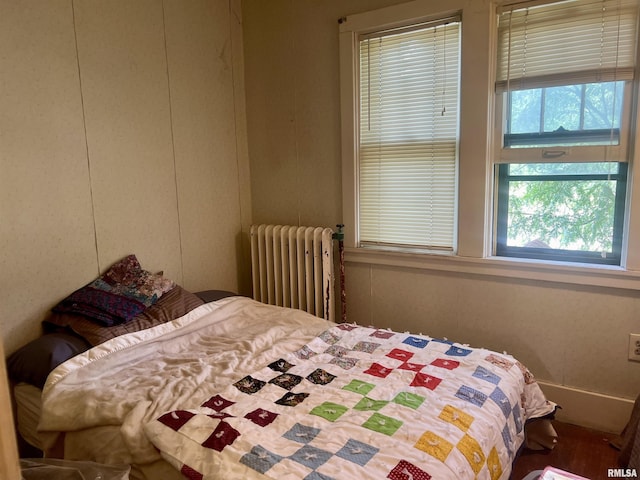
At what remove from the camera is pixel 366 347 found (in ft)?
7.13

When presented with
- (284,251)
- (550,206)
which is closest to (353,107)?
(284,251)

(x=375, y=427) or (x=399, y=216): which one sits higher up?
(x=399, y=216)

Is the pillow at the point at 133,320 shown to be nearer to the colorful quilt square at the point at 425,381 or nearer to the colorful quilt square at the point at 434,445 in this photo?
the colorful quilt square at the point at 425,381

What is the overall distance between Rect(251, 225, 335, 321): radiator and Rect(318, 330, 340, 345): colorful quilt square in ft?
2.01

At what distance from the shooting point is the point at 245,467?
1.32 meters

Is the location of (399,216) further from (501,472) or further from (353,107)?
(501,472)

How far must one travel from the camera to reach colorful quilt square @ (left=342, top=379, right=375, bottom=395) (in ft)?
5.77

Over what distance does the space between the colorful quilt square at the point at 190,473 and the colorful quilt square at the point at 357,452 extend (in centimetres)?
42

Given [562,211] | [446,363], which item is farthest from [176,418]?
[562,211]

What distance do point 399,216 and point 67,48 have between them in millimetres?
2008

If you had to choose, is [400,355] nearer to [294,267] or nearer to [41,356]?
[294,267]

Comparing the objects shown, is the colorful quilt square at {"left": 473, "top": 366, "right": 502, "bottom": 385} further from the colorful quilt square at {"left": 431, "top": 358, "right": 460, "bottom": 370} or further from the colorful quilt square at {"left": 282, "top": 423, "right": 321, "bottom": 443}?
the colorful quilt square at {"left": 282, "top": 423, "right": 321, "bottom": 443}

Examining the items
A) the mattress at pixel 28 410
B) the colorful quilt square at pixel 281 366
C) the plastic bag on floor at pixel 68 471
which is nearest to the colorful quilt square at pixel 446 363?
the colorful quilt square at pixel 281 366

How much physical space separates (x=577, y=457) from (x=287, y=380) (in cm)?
146
